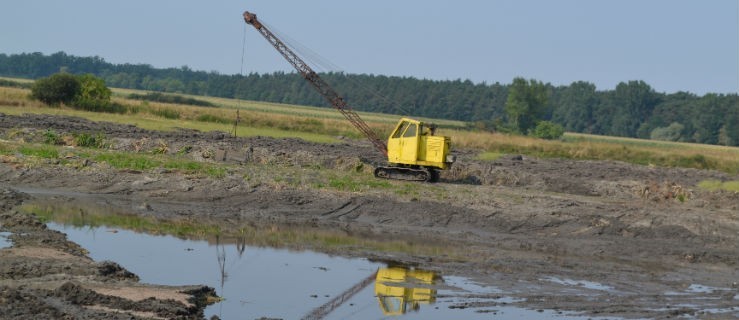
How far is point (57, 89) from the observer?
69812 millimetres

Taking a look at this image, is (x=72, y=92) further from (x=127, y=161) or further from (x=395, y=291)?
(x=395, y=291)

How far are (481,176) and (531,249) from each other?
678 inches

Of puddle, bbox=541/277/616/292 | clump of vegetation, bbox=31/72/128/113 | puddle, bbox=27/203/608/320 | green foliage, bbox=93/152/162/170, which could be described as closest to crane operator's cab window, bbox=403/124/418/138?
green foliage, bbox=93/152/162/170

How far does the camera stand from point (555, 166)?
2211 inches

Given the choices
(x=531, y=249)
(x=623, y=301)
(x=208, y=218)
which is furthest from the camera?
(x=208, y=218)

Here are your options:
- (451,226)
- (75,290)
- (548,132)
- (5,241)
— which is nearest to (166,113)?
(451,226)

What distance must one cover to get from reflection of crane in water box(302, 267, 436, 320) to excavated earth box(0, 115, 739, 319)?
2.84 ft

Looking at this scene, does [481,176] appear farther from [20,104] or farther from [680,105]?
[680,105]

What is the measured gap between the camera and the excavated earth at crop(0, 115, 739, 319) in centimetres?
1838

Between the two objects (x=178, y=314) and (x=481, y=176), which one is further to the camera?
(x=481, y=176)

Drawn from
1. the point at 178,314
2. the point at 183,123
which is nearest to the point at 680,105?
the point at 183,123

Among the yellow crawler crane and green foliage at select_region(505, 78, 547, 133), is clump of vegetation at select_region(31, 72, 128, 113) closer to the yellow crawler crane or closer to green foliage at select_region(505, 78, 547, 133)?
the yellow crawler crane

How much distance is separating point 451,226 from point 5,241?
45.5 ft

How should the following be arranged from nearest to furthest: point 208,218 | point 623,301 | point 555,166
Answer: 1. point 623,301
2. point 208,218
3. point 555,166
